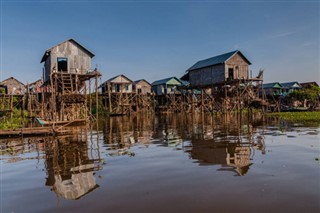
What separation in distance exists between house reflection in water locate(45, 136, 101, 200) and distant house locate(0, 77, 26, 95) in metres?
39.7

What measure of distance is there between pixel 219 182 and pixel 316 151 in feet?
16.2

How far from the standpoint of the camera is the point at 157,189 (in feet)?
18.3

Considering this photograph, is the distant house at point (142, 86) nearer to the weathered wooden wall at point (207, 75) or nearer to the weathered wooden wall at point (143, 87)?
the weathered wooden wall at point (143, 87)

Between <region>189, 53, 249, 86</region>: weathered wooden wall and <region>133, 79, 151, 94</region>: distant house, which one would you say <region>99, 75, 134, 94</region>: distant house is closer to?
<region>133, 79, 151, 94</region>: distant house

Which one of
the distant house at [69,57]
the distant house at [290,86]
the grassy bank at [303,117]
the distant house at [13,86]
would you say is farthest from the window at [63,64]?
the distant house at [290,86]

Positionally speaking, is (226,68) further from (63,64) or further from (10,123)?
(10,123)

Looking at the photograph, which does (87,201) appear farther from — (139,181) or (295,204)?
(295,204)

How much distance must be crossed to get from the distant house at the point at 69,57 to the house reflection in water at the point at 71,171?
55.0 ft

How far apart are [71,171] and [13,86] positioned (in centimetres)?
4454

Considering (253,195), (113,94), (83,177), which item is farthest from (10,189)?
(113,94)

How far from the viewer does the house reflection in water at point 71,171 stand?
5766 millimetres

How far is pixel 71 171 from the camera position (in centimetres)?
726

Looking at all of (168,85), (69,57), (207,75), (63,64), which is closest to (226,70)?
(207,75)

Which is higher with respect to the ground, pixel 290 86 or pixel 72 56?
pixel 72 56
